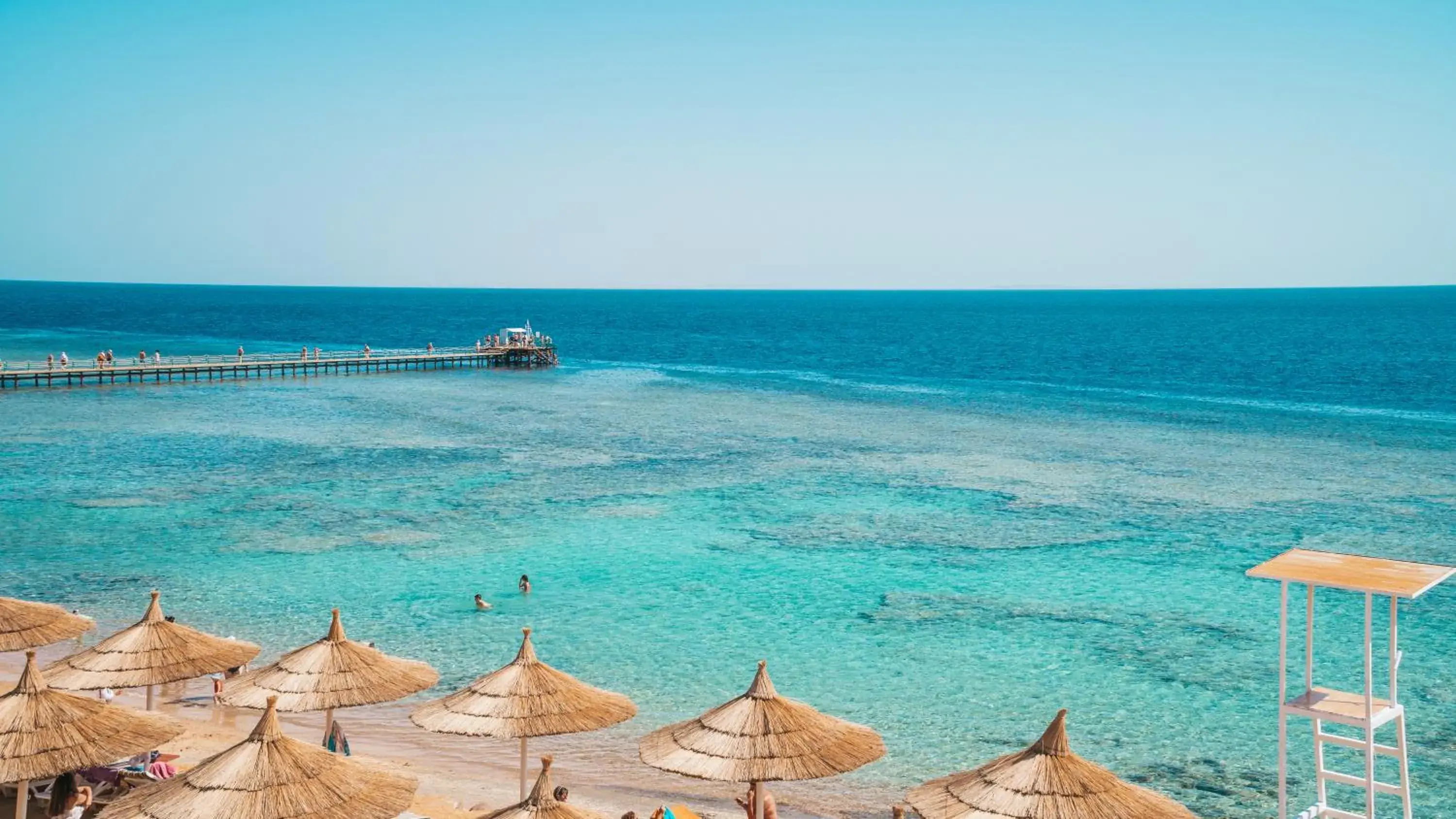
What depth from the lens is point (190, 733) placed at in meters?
16.5

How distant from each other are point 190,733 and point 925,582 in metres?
15.4

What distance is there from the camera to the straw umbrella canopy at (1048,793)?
8914 mm

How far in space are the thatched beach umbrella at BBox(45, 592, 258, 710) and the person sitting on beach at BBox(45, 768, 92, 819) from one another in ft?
3.26

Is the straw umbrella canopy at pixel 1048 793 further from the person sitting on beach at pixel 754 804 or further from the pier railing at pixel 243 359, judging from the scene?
the pier railing at pixel 243 359

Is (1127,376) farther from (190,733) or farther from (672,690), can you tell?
(190,733)

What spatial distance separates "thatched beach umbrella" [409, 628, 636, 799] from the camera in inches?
469

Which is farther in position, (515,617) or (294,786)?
(515,617)

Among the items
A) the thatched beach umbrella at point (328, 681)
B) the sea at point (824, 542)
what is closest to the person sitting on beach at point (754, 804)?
the sea at point (824, 542)

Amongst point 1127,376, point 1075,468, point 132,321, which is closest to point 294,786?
point 1075,468

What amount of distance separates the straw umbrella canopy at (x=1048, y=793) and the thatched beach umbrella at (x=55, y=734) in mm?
7510

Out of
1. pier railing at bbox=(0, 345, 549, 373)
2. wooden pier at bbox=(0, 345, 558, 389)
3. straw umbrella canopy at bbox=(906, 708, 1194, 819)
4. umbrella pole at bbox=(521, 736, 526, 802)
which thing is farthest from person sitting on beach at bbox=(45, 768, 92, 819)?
pier railing at bbox=(0, 345, 549, 373)

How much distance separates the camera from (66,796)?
12.8m

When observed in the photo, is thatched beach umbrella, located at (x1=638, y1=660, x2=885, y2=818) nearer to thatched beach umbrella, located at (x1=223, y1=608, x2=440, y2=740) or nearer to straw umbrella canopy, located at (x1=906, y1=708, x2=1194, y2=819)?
straw umbrella canopy, located at (x1=906, y1=708, x2=1194, y2=819)

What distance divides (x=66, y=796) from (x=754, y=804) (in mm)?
7776
